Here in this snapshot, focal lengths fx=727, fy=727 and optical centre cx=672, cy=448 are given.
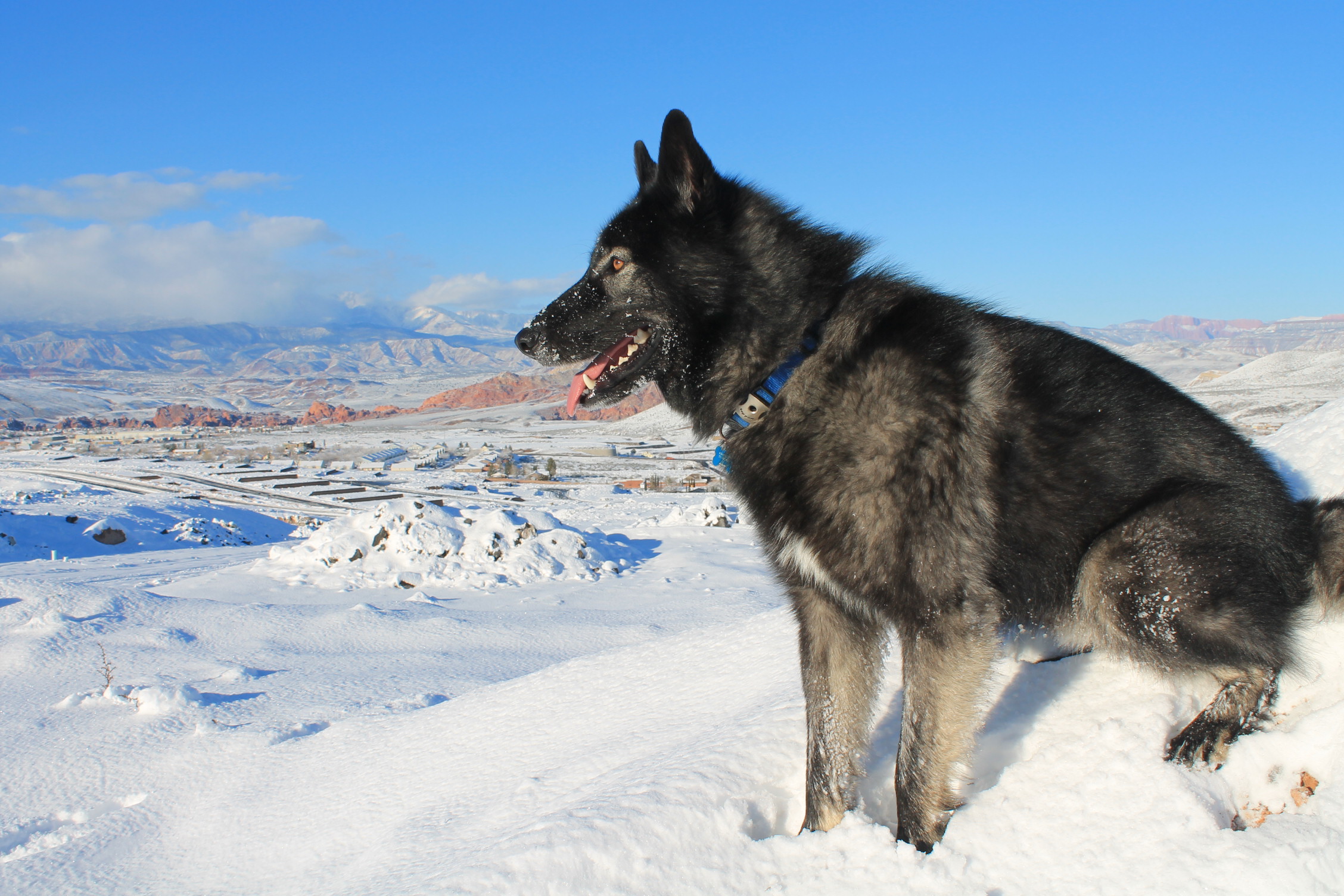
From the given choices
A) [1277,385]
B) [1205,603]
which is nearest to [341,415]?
→ [1277,385]

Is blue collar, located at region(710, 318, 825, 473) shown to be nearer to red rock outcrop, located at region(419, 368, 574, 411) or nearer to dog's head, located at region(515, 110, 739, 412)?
dog's head, located at region(515, 110, 739, 412)

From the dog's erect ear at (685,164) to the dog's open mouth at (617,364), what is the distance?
57 centimetres

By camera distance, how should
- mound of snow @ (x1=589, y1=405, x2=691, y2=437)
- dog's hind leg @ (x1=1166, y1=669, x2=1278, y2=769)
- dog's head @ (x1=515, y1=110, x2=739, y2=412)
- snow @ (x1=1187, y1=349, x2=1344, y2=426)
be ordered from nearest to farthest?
dog's hind leg @ (x1=1166, y1=669, x2=1278, y2=769) < dog's head @ (x1=515, y1=110, x2=739, y2=412) < snow @ (x1=1187, y1=349, x2=1344, y2=426) < mound of snow @ (x1=589, y1=405, x2=691, y2=437)

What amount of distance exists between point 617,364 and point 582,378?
0.61 feet

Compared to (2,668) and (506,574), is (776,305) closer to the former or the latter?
(2,668)

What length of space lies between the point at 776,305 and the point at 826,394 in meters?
0.45

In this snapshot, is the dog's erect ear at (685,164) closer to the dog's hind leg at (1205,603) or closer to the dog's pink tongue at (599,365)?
the dog's pink tongue at (599,365)

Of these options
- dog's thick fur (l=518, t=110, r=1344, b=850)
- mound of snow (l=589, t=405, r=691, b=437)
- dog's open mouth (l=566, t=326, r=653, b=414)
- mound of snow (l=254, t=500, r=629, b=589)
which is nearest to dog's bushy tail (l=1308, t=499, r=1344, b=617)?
dog's thick fur (l=518, t=110, r=1344, b=850)

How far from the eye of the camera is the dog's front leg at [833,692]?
2.54 m

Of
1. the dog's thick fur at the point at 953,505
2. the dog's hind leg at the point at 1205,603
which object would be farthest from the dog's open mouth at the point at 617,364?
the dog's hind leg at the point at 1205,603

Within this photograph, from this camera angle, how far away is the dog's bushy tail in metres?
2.52

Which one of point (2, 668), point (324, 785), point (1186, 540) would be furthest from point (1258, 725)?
point (2, 668)

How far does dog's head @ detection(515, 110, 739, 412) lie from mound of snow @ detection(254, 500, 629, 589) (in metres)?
8.86

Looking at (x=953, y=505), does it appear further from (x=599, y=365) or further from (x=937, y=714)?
(x=599, y=365)
